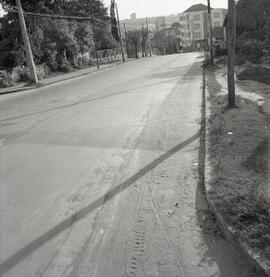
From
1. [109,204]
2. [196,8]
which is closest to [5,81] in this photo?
[109,204]

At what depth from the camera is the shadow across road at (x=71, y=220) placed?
13.8ft

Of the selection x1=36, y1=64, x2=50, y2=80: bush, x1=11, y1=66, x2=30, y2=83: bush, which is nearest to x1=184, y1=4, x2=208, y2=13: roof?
x1=36, y1=64, x2=50, y2=80: bush

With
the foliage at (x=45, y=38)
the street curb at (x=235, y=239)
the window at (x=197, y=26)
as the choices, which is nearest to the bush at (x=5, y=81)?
the foliage at (x=45, y=38)

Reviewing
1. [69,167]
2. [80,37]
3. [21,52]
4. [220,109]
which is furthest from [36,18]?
[69,167]

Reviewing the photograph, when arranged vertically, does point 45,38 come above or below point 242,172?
above

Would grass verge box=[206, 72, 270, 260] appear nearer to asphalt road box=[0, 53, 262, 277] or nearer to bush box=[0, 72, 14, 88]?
asphalt road box=[0, 53, 262, 277]

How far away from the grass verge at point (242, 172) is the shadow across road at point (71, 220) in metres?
1.10

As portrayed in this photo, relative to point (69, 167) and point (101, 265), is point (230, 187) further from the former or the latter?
point (69, 167)

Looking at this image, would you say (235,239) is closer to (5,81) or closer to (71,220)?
(71,220)

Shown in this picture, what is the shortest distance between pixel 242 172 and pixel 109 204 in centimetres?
200

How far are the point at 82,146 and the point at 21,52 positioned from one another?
2780 centimetres

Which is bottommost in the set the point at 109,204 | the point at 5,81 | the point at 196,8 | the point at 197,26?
the point at 197,26

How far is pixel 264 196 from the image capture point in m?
4.98

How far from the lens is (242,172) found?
231 inches
